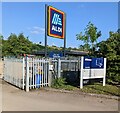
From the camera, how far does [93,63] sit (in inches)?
522

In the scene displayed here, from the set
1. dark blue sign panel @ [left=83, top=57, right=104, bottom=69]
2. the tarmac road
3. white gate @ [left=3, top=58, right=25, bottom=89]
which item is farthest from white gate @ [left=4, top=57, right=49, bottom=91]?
dark blue sign panel @ [left=83, top=57, right=104, bottom=69]

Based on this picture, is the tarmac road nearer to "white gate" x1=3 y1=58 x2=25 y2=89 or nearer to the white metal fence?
the white metal fence

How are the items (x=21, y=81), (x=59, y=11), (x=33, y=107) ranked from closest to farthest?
(x=33, y=107) → (x=21, y=81) → (x=59, y=11)

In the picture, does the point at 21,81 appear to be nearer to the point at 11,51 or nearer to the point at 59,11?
the point at 59,11

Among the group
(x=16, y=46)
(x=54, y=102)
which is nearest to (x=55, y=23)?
(x=54, y=102)

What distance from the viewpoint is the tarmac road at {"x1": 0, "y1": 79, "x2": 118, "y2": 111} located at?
27.5 feet

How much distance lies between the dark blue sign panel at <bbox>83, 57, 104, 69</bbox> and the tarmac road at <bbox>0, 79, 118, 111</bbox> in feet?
7.44

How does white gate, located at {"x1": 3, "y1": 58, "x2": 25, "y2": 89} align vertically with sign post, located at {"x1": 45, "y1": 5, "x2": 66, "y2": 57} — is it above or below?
below

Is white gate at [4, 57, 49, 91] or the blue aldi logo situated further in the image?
the blue aldi logo

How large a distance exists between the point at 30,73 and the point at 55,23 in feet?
18.0

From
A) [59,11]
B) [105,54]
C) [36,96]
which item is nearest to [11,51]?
[59,11]

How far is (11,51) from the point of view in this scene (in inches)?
1750

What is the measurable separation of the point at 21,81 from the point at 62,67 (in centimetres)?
263

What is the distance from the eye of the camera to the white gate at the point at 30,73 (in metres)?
12.5
